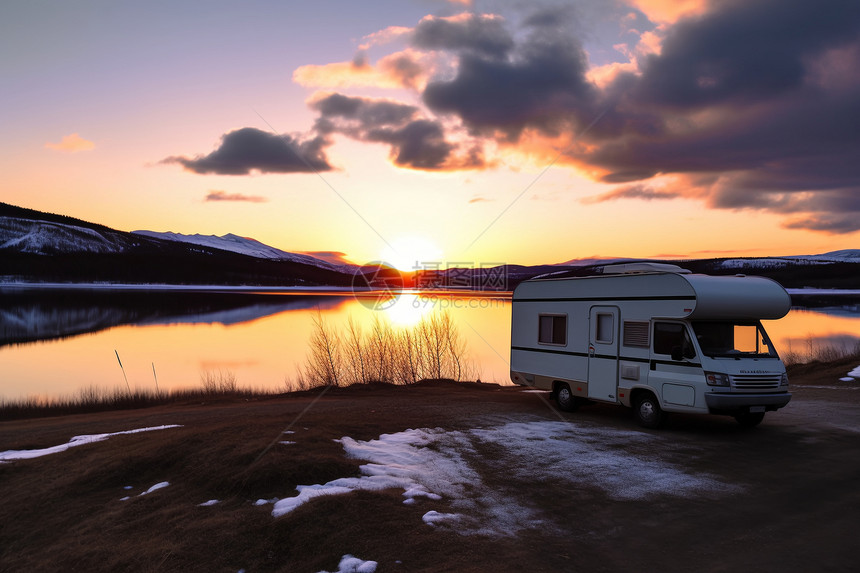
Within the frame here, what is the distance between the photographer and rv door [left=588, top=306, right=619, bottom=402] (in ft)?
43.1

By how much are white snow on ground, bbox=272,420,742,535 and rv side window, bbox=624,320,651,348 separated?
6.65 feet

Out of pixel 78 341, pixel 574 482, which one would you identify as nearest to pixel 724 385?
pixel 574 482

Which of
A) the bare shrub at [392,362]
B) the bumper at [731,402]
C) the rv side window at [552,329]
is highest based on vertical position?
the rv side window at [552,329]

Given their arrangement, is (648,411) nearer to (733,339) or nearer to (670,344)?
(670,344)

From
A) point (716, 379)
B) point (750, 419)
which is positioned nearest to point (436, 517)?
point (716, 379)

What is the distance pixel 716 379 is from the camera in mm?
11031

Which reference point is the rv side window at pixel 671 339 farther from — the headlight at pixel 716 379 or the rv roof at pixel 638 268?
the rv roof at pixel 638 268

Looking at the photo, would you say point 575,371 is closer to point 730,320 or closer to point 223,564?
point 730,320

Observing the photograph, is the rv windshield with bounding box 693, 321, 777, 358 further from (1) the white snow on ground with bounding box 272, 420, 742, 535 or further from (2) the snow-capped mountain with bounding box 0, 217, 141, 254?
(2) the snow-capped mountain with bounding box 0, 217, 141, 254

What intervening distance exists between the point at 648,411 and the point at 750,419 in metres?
2.25

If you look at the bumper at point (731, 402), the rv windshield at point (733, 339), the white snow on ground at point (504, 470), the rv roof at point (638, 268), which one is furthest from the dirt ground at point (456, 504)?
the rv roof at point (638, 268)

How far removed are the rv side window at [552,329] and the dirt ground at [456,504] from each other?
305 cm

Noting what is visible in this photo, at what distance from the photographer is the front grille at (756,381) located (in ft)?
36.4

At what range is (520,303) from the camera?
16609 mm
